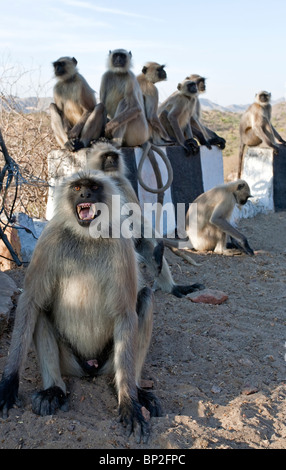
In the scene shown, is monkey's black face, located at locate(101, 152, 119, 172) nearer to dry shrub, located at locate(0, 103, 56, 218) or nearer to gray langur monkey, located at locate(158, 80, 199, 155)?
dry shrub, located at locate(0, 103, 56, 218)

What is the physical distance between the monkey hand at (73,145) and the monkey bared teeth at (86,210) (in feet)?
10.9

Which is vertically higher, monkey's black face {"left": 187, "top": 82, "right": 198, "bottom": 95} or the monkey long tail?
monkey's black face {"left": 187, "top": 82, "right": 198, "bottom": 95}

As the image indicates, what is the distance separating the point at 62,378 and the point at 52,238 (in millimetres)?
699

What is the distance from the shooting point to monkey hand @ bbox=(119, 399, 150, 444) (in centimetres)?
220

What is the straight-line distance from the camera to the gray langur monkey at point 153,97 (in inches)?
299

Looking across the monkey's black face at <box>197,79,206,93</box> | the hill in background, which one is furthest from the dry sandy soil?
the monkey's black face at <box>197,79,206,93</box>

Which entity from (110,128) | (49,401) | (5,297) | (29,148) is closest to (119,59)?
(110,128)

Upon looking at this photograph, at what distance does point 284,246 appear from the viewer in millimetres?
6754

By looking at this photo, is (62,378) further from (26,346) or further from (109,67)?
(109,67)

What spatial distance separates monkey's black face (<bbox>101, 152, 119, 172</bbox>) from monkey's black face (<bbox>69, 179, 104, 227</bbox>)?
5.32ft

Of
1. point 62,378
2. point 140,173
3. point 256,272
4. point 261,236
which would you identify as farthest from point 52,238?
point 261,236

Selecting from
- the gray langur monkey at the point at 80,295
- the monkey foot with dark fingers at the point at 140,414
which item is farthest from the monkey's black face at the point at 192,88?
the monkey foot with dark fingers at the point at 140,414
